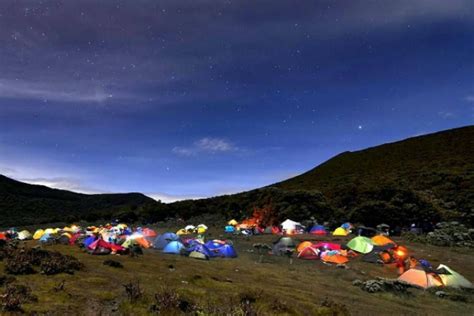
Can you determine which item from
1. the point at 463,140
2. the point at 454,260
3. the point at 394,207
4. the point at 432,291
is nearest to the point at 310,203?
the point at 394,207

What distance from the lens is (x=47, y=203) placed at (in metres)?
132

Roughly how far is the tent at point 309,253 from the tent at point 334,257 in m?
0.93

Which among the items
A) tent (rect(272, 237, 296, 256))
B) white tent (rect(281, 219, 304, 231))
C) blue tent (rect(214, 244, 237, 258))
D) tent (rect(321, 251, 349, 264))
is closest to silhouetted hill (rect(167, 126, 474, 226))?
white tent (rect(281, 219, 304, 231))

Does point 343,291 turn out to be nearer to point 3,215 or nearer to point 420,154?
point 420,154

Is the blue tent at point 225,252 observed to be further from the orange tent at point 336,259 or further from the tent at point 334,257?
the orange tent at point 336,259

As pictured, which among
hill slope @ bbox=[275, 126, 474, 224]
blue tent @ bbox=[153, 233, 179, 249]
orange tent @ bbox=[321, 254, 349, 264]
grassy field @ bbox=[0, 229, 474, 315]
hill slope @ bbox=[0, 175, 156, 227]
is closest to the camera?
grassy field @ bbox=[0, 229, 474, 315]

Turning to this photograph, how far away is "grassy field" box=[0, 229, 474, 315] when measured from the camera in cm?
1358

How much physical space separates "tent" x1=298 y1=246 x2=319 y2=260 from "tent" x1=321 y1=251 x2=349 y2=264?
0.93 m

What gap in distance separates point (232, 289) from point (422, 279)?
43.7 feet

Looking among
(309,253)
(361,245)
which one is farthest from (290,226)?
(309,253)

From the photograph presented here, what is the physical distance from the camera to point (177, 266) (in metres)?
24.5

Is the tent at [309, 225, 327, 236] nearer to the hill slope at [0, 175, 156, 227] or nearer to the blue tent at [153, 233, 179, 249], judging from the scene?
the blue tent at [153, 233, 179, 249]

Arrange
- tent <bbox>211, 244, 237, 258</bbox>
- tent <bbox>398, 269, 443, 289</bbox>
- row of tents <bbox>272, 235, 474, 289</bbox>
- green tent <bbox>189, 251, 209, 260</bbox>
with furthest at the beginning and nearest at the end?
tent <bbox>211, 244, 237, 258</bbox> → green tent <bbox>189, 251, 209, 260</bbox> → row of tents <bbox>272, 235, 474, 289</bbox> → tent <bbox>398, 269, 443, 289</bbox>

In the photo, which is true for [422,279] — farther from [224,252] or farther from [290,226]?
[290,226]
